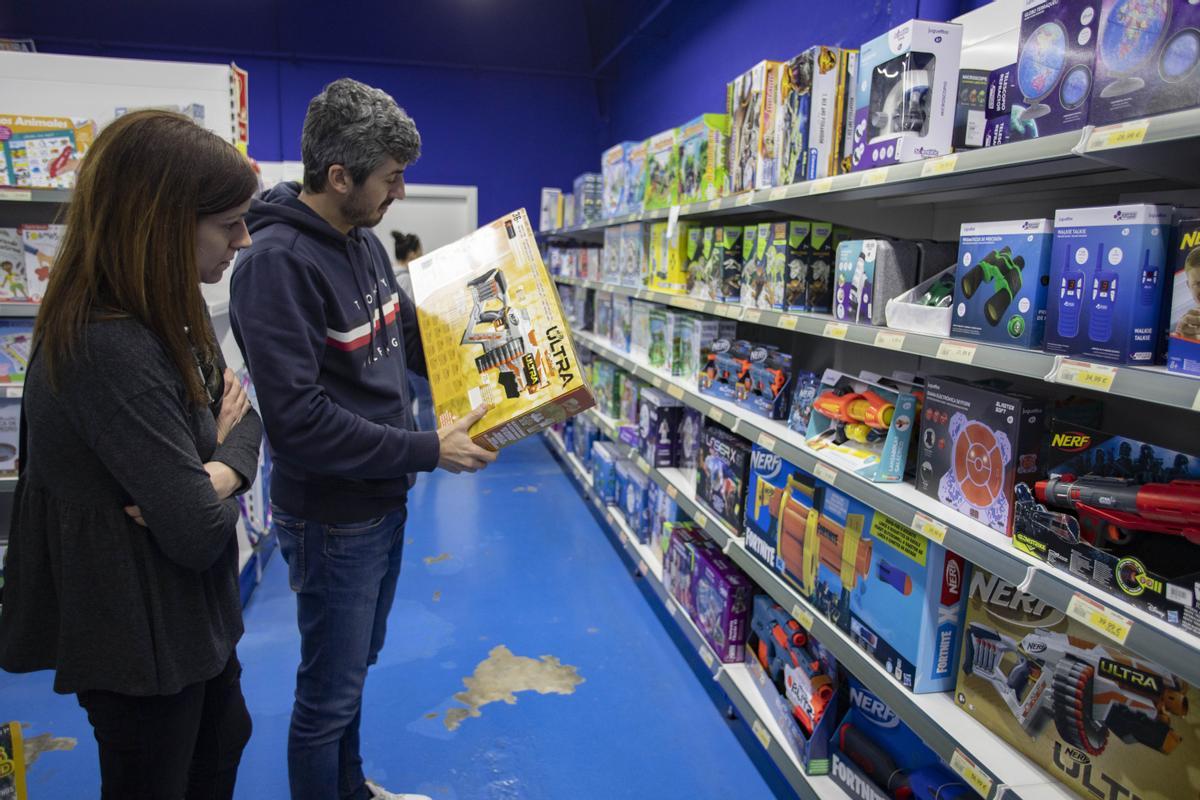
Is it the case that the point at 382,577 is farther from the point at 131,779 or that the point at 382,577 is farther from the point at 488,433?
the point at 131,779

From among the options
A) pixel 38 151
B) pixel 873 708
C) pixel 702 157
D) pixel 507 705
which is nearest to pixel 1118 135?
pixel 873 708

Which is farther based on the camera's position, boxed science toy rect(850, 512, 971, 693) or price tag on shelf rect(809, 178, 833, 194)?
price tag on shelf rect(809, 178, 833, 194)

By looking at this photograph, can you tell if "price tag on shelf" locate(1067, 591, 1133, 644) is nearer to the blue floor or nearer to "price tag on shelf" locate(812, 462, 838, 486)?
"price tag on shelf" locate(812, 462, 838, 486)

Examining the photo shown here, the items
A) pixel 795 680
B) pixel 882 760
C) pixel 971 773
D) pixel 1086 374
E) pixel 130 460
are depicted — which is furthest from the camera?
pixel 795 680

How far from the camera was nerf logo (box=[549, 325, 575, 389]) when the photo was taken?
5.87 feet

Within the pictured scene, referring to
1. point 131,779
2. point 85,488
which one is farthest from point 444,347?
point 131,779

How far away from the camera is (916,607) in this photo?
5.98 feet

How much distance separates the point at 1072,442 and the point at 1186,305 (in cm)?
39

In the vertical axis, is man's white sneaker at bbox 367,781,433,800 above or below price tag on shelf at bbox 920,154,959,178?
below

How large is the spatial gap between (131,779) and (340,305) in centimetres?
99

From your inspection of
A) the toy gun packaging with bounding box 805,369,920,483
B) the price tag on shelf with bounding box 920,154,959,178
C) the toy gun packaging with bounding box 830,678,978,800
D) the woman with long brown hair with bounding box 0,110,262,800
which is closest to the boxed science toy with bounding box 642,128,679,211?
the toy gun packaging with bounding box 805,369,920,483

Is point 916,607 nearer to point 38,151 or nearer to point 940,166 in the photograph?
point 940,166

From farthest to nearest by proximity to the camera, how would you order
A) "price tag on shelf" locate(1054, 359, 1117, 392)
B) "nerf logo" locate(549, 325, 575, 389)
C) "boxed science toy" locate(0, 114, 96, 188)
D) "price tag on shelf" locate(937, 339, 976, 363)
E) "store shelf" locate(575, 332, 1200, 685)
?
1. "boxed science toy" locate(0, 114, 96, 188)
2. "nerf logo" locate(549, 325, 575, 389)
3. "price tag on shelf" locate(937, 339, 976, 363)
4. "price tag on shelf" locate(1054, 359, 1117, 392)
5. "store shelf" locate(575, 332, 1200, 685)

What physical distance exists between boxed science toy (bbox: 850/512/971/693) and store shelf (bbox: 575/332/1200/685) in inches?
3.6
